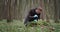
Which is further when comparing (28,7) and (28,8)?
(28,8)

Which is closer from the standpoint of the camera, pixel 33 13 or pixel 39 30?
pixel 39 30

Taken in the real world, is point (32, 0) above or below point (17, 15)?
above

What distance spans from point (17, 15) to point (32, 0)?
9.55ft

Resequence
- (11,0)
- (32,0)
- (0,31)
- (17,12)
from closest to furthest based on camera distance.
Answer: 1. (0,31)
2. (11,0)
3. (32,0)
4. (17,12)

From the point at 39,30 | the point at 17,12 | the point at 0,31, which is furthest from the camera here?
the point at 17,12

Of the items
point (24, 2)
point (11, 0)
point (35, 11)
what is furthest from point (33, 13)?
point (24, 2)

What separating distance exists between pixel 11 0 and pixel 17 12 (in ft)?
13.8

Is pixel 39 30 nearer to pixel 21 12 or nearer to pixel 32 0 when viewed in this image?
pixel 32 0

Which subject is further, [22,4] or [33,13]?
[22,4]

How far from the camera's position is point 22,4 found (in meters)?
16.7

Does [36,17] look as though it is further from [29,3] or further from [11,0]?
[29,3]

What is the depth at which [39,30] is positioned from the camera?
4641 millimetres

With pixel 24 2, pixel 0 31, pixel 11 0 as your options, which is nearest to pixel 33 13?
pixel 0 31

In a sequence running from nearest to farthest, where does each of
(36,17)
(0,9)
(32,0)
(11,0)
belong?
(36,17) → (11,0) → (32,0) → (0,9)
